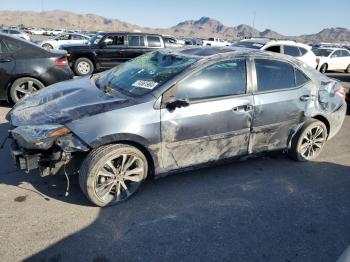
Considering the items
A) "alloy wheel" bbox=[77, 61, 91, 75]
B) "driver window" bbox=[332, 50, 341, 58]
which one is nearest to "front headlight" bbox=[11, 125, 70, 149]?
"alloy wheel" bbox=[77, 61, 91, 75]

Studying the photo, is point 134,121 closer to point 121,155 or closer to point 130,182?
point 121,155

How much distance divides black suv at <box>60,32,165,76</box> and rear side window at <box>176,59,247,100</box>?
8.48 meters

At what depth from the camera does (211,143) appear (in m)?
3.85

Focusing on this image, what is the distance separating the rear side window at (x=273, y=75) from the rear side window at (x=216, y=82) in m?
0.25

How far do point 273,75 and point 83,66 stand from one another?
29.6ft

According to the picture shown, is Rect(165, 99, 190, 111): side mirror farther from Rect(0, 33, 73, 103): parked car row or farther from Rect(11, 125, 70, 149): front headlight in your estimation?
Rect(0, 33, 73, 103): parked car row

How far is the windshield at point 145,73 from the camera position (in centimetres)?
372

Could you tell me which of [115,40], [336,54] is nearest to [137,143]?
[115,40]

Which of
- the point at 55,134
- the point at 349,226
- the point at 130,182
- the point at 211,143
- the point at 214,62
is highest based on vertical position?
the point at 214,62

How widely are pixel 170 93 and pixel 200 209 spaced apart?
4.21 ft

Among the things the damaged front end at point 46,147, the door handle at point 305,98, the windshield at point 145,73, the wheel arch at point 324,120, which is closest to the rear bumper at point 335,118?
the wheel arch at point 324,120

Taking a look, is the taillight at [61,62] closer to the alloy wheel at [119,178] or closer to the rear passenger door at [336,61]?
the alloy wheel at [119,178]

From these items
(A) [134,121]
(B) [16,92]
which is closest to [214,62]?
(A) [134,121]

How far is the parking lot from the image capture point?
9.33 ft
